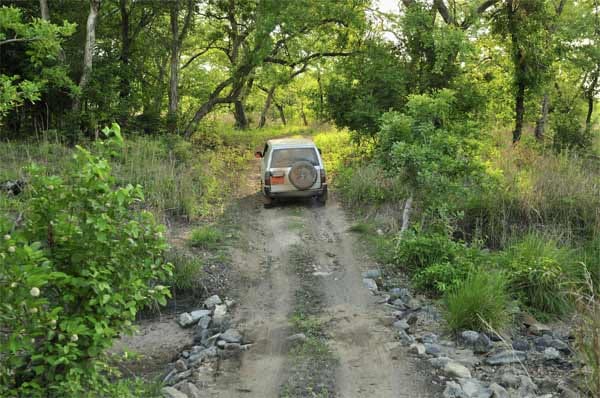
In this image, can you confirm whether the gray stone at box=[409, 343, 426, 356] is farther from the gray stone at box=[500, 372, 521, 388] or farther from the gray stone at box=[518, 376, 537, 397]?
the gray stone at box=[518, 376, 537, 397]

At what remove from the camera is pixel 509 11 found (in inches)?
659

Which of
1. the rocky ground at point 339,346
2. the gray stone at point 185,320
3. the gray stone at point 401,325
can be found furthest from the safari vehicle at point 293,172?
the gray stone at point 401,325

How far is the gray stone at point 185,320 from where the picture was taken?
316 inches

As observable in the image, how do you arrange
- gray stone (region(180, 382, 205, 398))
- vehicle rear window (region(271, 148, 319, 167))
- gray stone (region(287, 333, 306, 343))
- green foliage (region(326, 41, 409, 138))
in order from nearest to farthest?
1. gray stone (region(180, 382, 205, 398))
2. gray stone (region(287, 333, 306, 343))
3. vehicle rear window (region(271, 148, 319, 167))
4. green foliage (region(326, 41, 409, 138))

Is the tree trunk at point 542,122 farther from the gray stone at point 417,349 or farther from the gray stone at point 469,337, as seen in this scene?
the gray stone at point 417,349

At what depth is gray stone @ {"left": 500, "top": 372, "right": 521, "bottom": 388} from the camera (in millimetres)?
5980

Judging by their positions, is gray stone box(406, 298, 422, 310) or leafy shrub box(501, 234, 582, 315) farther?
leafy shrub box(501, 234, 582, 315)

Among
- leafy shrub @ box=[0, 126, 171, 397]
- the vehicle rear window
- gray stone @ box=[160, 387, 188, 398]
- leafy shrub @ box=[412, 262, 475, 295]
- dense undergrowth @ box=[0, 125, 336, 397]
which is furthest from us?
the vehicle rear window

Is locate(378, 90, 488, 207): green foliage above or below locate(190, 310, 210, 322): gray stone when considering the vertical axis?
above

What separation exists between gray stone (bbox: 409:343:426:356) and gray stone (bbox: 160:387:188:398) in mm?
3022

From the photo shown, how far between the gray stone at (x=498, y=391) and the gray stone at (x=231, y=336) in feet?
10.8

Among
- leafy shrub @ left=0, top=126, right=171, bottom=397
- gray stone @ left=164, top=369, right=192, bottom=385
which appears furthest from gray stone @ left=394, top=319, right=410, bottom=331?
leafy shrub @ left=0, top=126, right=171, bottom=397

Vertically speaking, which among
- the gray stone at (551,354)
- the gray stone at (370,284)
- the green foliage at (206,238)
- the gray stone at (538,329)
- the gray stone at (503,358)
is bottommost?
the gray stone at (538,329)

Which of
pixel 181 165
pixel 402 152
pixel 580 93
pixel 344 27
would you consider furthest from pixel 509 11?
pixel 181 165
